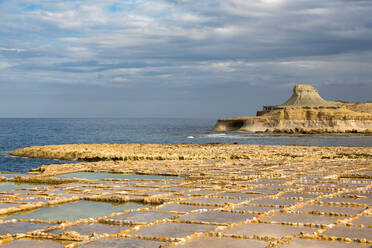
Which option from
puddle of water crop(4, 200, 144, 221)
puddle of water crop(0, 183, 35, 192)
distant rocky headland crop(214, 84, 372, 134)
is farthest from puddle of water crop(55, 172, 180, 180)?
distant rocky headland crop(214, 84, 372, 134)

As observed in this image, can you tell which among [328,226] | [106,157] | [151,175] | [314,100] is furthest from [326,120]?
[328,226]

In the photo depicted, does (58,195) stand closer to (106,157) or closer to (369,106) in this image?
(106,157)

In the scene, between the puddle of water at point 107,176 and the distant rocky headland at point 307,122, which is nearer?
the puddle of water at point 107,176

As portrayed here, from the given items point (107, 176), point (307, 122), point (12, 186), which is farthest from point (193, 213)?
point (307, 122)

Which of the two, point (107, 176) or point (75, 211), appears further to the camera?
point (107, 176)

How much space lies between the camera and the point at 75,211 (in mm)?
7875

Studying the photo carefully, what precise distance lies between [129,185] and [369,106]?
15318 cm

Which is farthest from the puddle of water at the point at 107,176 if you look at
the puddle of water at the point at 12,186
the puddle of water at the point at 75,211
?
the puddle of water at the point at 75,211

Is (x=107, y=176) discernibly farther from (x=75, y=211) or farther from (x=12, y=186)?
(x=75, y=211)

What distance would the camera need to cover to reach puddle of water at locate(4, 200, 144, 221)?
7.43 metres

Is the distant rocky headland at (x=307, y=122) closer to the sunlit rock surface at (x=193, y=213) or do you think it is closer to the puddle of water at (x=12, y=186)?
the sunlit rock surface at (x=193, y=213)

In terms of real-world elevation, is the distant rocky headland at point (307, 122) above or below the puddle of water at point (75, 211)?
above

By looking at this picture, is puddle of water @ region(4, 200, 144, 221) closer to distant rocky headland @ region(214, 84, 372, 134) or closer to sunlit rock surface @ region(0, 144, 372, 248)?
sunlit rock surface @ region(0, 144, 372, 248)

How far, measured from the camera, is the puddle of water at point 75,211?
7.43 meters
